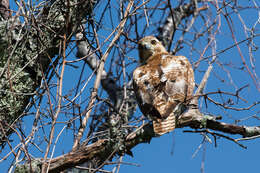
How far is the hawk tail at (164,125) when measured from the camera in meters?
3.10

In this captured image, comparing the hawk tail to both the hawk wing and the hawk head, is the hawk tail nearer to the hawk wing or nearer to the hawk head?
the hawk wing

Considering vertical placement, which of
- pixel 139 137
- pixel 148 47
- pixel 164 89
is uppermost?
pixel 148 47

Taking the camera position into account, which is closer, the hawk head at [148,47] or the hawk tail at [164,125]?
the hawk tail at [164,125]

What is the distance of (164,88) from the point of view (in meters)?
3.51

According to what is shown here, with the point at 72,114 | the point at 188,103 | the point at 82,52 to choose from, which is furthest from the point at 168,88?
the point at 82,52

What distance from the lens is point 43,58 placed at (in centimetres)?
311

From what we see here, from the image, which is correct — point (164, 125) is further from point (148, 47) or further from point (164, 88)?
point (148, 47)

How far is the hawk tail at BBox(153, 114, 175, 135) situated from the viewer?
3100 millimetres

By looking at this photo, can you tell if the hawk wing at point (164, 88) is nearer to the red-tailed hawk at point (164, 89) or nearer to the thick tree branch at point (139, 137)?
the red-tailed hawk at point (164, 89)

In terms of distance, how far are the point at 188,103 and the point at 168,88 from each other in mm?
265

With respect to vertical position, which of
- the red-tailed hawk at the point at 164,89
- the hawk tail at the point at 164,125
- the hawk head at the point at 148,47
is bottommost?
the hawk tail at the point at 164,125

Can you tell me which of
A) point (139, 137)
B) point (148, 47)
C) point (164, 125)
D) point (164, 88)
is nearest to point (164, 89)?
point (164, 88)

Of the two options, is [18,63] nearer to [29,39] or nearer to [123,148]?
[29,39]

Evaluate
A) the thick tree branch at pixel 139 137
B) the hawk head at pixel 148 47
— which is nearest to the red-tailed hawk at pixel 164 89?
the thick tree branch at pixel 139 137
